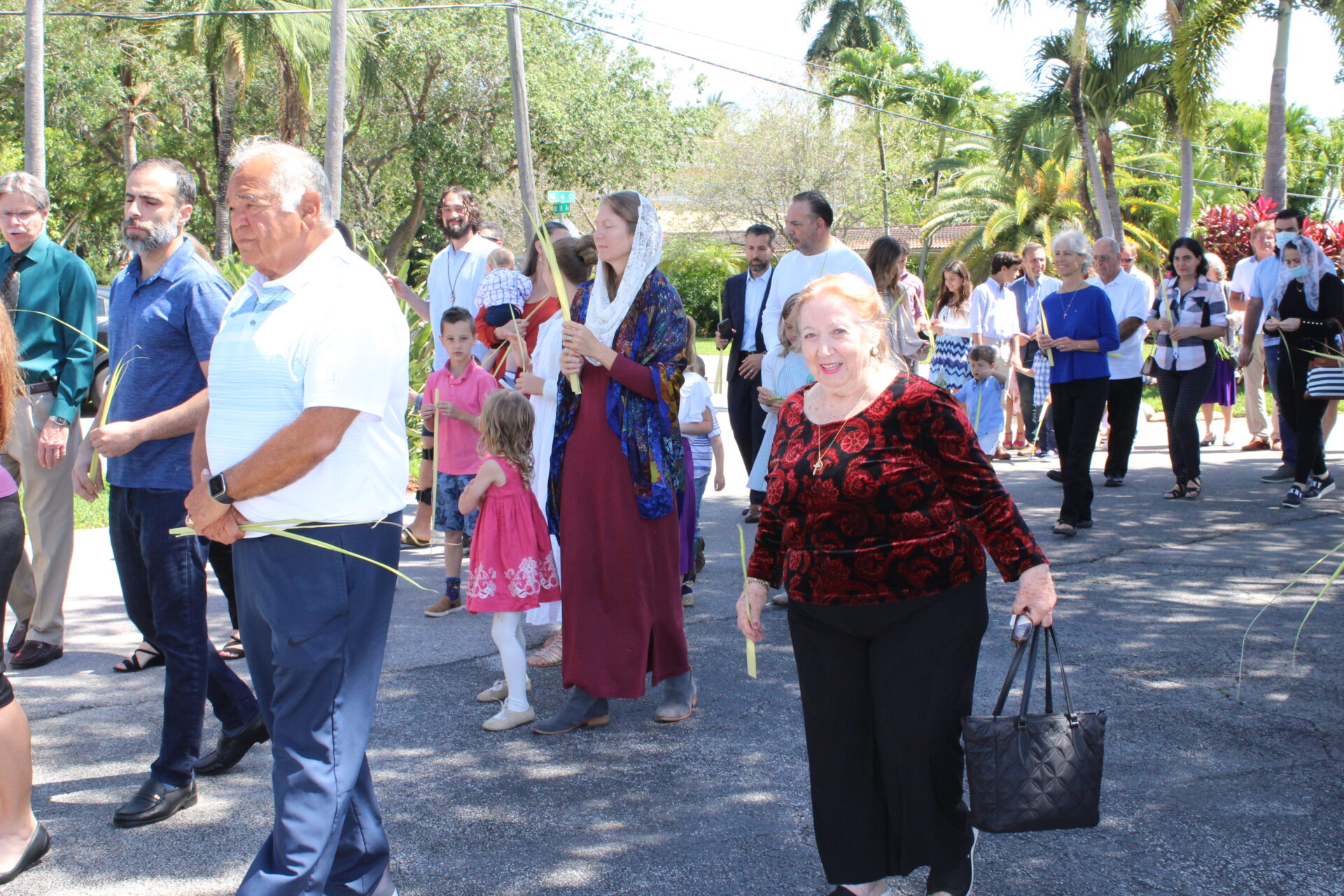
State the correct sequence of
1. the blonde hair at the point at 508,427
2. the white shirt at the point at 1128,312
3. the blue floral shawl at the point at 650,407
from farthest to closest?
the white shirt at the point at 1128,312
the blonde hair at the point at 508,427
the blue floral shawl at the point at 650,407

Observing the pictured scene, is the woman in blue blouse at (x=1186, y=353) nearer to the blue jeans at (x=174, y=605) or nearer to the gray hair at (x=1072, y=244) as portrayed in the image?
the gray hair at (x=1072, y=244)

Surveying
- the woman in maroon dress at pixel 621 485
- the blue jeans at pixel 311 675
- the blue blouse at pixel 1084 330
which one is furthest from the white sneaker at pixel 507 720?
the blue blouse at pixel 1084 330

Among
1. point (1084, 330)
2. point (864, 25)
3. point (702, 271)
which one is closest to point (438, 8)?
point (1084, 330)

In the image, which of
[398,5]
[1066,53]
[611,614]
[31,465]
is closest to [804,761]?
[611,614]

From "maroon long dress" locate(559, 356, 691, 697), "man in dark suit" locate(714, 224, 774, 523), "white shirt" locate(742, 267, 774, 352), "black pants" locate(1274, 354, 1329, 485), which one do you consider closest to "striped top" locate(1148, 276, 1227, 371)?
"black pants" locate(1274, 354, 1329, 485)

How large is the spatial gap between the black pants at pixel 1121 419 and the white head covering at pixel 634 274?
5.14m

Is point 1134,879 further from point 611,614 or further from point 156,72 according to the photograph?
point 156,72

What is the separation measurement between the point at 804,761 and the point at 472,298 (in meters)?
4.40

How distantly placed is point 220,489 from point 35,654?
342 centimetres

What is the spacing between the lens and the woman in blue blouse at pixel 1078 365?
7.86m

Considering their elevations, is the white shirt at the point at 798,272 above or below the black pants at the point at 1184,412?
above

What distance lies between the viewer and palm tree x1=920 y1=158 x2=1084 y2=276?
34781 mm

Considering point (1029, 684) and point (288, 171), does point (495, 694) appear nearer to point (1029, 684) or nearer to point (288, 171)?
point (1029, 684)

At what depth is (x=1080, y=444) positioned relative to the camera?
7910 millimetres
